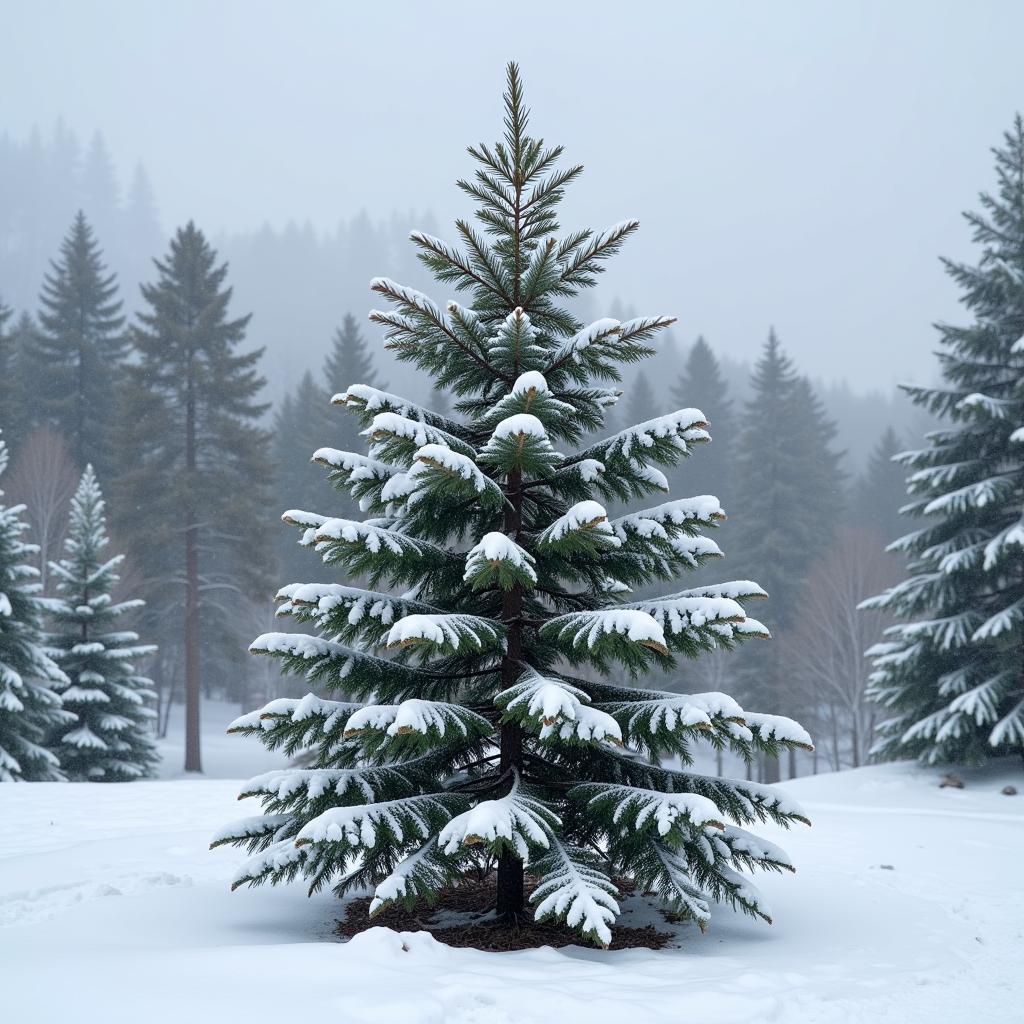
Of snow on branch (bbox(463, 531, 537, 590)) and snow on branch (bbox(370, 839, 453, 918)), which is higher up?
snow on branch (bbox(463, 531, 537, 590))

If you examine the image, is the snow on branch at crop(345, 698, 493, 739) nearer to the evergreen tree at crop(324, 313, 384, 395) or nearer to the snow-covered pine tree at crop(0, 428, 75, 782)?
the snow-covered pine tree at crop(0, 428, 75, 782)

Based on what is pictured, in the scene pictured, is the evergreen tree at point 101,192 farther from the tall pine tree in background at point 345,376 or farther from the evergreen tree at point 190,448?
the evergreen tree at point 190,448

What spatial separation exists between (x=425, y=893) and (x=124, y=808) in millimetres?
7408

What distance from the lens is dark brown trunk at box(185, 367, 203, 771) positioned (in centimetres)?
2416

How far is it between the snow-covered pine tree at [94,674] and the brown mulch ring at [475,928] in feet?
40.8

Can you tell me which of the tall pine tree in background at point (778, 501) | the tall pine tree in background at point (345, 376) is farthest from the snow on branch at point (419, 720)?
the tall pine tree in background at point (345, 376)

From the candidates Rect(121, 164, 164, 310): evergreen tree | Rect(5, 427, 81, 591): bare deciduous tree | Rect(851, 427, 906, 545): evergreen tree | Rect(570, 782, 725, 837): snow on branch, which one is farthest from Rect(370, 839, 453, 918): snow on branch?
Rect(121, 164, 164, 310): evergreen tree

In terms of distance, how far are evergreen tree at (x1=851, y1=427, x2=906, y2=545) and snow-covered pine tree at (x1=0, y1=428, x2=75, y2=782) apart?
4097 cm

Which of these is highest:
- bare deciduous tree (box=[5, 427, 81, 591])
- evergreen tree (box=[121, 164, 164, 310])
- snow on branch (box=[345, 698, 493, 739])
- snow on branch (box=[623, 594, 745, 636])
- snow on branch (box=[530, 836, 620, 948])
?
evergreen tree (box=[121, 164, 164, 310])

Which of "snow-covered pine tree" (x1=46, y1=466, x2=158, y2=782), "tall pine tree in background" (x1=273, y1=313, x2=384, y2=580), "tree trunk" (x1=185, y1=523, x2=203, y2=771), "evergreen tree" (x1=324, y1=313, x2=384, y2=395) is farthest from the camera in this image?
"evergreen tree" (x1=324, y1=313, x2=384, y2=395)

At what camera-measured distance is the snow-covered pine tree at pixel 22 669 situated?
47.1ft

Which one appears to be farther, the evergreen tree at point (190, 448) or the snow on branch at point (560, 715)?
the evergreen tree at point (190, 448)

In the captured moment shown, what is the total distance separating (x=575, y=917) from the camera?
4.03 metres

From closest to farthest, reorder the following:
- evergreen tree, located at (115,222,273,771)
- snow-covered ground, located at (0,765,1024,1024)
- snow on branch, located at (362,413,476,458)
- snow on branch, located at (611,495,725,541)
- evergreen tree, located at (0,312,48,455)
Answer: snow-covered ground, located at (0,765,1024,1024), snow on branch, located at (362,413,476,458), snow on branch, located at (611,495,725,541), evergreen tree, located at (115,222,273,771), evergreen tree, located at (0,312,48,455)
